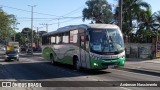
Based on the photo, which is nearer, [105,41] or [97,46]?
[97,46]

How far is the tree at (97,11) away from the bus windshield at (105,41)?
4355 cm

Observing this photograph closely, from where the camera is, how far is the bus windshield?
20375 mm

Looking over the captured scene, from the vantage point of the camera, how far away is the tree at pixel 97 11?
6506 cm

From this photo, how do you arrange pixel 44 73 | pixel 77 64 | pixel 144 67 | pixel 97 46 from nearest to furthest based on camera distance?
pixel 97 46 → pixel 44 73 → pixel 77 64 → pixel 144 67

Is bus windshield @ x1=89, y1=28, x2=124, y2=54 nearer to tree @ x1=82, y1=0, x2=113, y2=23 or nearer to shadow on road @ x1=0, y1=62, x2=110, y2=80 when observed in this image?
shadow on road @ x1=0, y1=62, x2=110, y2=80

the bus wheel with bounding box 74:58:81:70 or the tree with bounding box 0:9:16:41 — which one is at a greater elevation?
the tree with bounding box 0:9:16:41

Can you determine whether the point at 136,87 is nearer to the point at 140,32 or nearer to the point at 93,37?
the point at 93,37

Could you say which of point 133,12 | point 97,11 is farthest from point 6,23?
point 133,12

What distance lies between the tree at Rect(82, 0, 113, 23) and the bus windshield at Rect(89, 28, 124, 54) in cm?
4355

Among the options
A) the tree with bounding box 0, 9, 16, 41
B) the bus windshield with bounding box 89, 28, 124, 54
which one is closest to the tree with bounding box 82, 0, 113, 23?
the tree with bounding box 0, 9, 16, 41

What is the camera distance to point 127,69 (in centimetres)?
2388

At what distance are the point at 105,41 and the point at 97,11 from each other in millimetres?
46037

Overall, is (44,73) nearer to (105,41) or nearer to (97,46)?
(97,46)

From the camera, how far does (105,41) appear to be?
20.5 metres
